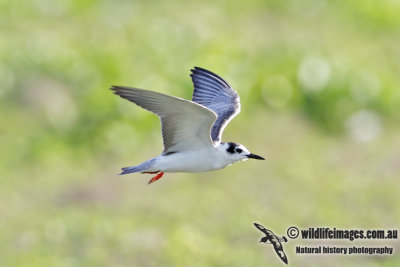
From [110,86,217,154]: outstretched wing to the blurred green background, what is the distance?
21.5 feet

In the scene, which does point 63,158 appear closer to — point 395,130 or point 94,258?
point 94,258

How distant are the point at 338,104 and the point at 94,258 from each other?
922 centimetres

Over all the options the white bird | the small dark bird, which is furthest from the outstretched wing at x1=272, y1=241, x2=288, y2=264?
the white bird

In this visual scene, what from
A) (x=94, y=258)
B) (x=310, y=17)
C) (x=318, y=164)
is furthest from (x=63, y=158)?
(x=310, y=17)

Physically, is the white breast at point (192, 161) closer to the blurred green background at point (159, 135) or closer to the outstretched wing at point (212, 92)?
the outstretched wing at point (212, 92)

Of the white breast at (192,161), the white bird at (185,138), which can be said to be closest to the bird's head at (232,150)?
the white bird at (185,138)

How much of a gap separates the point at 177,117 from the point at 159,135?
36.8 ft

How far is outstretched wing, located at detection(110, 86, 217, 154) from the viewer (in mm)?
9789

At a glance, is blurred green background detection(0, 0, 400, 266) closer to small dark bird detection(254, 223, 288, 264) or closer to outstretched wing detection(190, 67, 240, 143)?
small dark bird detection(254, 223, 288, 264)

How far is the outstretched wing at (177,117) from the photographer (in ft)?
32.1

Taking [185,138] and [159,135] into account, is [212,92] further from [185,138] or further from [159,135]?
[159,135]

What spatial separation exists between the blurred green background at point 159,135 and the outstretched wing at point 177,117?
21.5 feet

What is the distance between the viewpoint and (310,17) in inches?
1098

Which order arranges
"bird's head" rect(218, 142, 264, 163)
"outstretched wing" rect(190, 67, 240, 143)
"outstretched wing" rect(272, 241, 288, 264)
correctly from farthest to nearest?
1. "outstretched wing" rect(272, 241, 288, 264)
2. "outstretched wing" rect(190, 67, 240, 143)
3. "bird's head" rect(218, 142, 264, 163)
